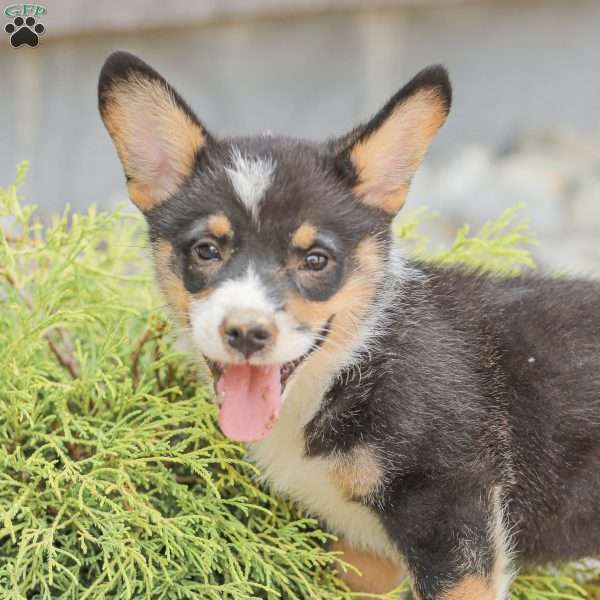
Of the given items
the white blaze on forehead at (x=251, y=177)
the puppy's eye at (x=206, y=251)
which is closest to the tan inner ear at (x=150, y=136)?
the white blaze on forehead at (x=251, y=177)

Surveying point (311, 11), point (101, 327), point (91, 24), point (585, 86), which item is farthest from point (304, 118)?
point (101, 327)

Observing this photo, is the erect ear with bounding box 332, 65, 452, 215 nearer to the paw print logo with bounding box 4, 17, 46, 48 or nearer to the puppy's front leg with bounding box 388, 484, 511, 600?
the puppy's front leg with bounding box 388, 484, 511, 600

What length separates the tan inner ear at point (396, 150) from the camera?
2875 mm

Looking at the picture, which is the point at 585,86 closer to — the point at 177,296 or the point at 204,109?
the point at 204,109

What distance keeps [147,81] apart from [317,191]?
0.54 metres

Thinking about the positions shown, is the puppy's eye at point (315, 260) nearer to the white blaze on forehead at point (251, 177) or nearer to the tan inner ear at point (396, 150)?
the white blaze on forehead at point (251, 177)

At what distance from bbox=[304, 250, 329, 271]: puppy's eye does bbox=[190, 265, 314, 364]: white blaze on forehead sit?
0.16 metres

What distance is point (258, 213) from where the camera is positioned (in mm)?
2723

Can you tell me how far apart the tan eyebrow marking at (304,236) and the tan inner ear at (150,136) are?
0.41 metres

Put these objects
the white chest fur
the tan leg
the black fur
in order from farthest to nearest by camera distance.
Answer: the tan leg, the white chest fur, the black fur

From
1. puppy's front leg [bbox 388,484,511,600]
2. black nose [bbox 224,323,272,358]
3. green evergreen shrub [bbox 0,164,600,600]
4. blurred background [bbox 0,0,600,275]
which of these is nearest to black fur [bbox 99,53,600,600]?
puppy's front leg [bbox 388,484,511,600]

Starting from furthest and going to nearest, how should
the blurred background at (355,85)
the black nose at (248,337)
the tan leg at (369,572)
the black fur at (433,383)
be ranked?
the blurred background at (355,85) < the tan leg at (369,572) < the black fur at (433,383) < the black nose at (248,337)

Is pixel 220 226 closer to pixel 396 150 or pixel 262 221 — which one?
pixel 262 221

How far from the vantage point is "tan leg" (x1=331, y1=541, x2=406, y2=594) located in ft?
10.4
